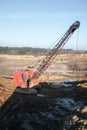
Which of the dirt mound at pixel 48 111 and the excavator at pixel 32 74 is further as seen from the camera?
the excavator at pixel 32 74

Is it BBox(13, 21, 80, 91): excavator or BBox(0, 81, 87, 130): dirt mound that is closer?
BBox(0, 81, 87, 130): dirt mound

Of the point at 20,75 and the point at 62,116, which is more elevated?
the point at 20,75

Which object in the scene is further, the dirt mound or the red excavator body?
the red excavator body

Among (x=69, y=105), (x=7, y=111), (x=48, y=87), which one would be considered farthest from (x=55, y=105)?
(x=48, y=87)

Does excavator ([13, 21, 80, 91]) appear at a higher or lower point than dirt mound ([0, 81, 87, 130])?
higher

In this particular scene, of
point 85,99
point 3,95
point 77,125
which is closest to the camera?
point 77,125

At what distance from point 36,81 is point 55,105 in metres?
7.88

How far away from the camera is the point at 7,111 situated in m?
17.8

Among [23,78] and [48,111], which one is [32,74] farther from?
[48,111]

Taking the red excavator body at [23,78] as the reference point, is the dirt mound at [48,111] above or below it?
below

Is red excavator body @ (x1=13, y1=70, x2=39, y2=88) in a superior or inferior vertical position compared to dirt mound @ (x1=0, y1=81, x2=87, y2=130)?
superior

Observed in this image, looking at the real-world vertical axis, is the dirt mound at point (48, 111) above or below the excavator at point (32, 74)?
below

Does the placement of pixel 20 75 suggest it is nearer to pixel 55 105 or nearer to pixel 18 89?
pixel 18 89

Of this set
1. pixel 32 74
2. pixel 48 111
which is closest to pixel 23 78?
pixel 32 74
